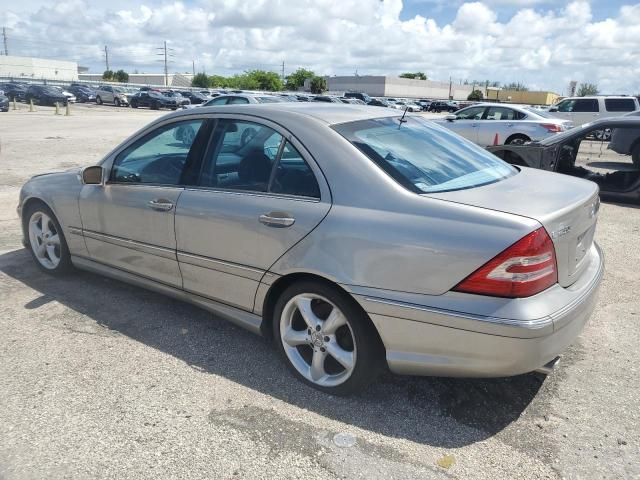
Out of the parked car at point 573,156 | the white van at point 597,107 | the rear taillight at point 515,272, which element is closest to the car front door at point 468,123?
the parked car at point 573,156

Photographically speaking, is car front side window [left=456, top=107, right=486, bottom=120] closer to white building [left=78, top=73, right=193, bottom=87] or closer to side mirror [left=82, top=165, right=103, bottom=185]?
side mirror [left=82, top=165, right=103, bottom=185]

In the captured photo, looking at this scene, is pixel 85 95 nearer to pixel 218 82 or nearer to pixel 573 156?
pixel 573 156

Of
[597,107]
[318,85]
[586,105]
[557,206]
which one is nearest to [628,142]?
[557,206]

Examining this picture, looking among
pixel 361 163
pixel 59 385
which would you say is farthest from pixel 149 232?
pixel 361 163

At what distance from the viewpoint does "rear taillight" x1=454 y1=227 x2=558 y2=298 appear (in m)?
2.40

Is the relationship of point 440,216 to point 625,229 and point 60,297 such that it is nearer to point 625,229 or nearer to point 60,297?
point 60,297

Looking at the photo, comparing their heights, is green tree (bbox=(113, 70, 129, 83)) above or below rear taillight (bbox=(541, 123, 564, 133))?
above

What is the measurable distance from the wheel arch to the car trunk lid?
68cm

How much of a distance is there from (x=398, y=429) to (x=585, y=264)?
1.40 meters

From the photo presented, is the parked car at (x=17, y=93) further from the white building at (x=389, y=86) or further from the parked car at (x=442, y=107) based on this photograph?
the white building at (x=389, y=86)

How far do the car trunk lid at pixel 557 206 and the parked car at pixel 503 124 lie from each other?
1093 centimetres

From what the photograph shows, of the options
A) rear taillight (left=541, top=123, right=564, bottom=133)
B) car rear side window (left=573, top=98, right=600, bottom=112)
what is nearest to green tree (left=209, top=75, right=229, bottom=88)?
car rear side window (left=573, top=98, right=600, bottom=112)

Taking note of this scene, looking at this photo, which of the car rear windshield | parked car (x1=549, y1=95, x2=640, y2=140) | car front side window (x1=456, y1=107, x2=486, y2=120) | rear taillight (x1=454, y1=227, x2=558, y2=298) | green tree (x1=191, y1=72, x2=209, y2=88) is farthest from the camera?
green tree (x1=191, y1=72, x2=209, y2=88)

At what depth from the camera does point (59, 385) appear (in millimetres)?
3121
